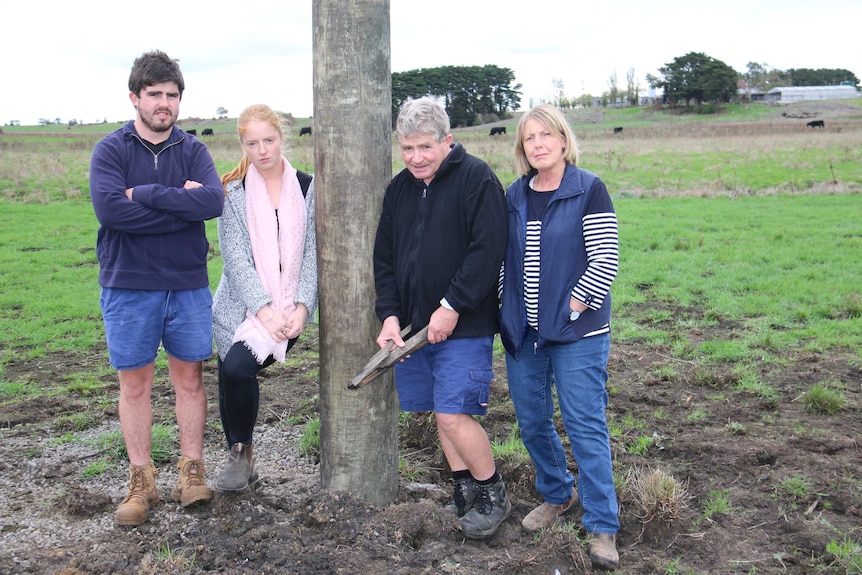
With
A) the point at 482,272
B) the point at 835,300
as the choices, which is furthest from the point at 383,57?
the point at 835,300

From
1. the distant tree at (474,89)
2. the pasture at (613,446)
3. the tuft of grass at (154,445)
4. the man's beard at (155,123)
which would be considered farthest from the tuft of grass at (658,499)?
the distant tree at (474,89)

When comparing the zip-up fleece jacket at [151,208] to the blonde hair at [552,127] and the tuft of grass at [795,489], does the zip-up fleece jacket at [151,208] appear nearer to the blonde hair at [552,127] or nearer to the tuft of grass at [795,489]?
the blonde hair at [552,127]

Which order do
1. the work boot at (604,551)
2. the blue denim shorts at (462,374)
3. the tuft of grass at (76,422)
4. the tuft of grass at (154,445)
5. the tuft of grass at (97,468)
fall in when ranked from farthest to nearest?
the tuft of grass at (76,422), the tuft of grass at (154,445), the tuft of grass at (97,468), the blue denim shorts at (462,374), the work boot at (604,551)

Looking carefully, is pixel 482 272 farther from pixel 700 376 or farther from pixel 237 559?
pixel 700 376

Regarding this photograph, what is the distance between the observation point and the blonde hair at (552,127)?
367 cm

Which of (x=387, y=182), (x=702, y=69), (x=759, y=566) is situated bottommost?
(x=759, y=566)

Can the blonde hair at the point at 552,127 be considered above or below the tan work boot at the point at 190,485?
above

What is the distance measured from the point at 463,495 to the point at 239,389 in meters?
1.27

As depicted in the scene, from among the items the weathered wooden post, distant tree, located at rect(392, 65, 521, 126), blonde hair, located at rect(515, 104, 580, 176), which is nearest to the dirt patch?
the weathered wooden post

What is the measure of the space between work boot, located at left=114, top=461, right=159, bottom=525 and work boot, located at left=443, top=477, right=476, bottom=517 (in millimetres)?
1534

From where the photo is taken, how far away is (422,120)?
3.61 m

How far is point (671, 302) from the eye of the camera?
915cm

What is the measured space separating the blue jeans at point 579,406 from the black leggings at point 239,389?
1.25 metres

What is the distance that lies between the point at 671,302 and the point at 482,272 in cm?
614
